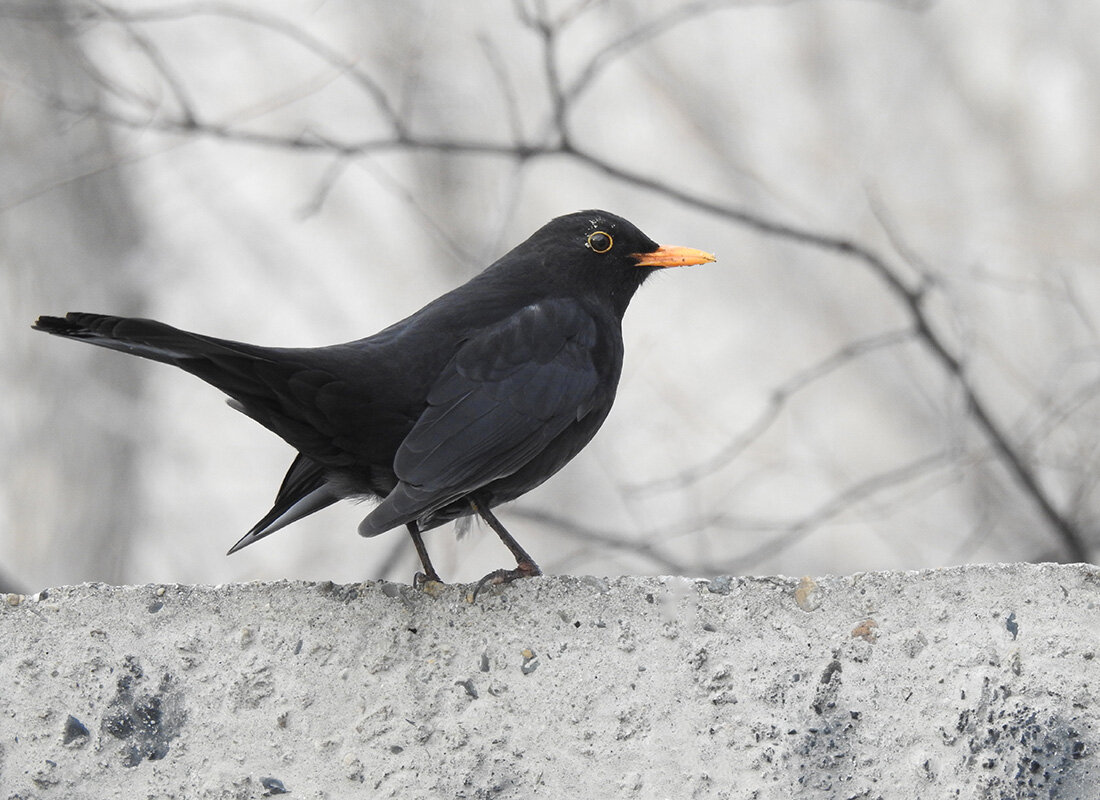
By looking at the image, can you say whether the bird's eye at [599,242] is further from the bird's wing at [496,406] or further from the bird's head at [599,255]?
the bird's wing at [496,406]

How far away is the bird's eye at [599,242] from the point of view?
3051mm

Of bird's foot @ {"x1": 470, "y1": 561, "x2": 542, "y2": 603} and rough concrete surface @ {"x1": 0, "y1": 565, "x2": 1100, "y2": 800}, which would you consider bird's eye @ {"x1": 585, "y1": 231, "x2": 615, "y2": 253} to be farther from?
rough concrete surface @ {"x1": 0, "y1": 565, "x2": 1100, "y2": 800}

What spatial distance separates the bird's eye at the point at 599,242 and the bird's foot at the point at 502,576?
906mm

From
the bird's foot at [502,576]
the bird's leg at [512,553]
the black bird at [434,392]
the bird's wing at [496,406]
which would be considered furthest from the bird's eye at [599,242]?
the bird's foot at [502,576]

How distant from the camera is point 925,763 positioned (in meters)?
1.78

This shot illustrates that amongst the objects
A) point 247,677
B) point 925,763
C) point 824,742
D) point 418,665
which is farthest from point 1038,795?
point 247,677

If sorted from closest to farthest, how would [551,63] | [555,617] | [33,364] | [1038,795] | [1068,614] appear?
[1038,795]
[1068,614]
[555,617]
[551,63]
[33,364]

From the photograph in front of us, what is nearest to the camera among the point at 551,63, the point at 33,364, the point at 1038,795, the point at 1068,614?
the point at 1038,795

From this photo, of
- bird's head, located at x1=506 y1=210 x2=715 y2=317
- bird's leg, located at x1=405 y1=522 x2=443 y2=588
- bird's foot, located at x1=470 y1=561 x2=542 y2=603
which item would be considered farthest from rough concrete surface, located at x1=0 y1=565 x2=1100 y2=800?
bird's head, located at x1=506 y1=210 x2=715 y2=317

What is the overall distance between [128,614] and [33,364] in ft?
21.3

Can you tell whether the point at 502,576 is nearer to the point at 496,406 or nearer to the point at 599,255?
the point at 496,406

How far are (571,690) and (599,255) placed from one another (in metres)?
1.39

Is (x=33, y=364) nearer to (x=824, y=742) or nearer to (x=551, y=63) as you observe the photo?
(x=551, y=63)

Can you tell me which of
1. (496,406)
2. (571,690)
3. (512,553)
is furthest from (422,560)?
(571,690)
